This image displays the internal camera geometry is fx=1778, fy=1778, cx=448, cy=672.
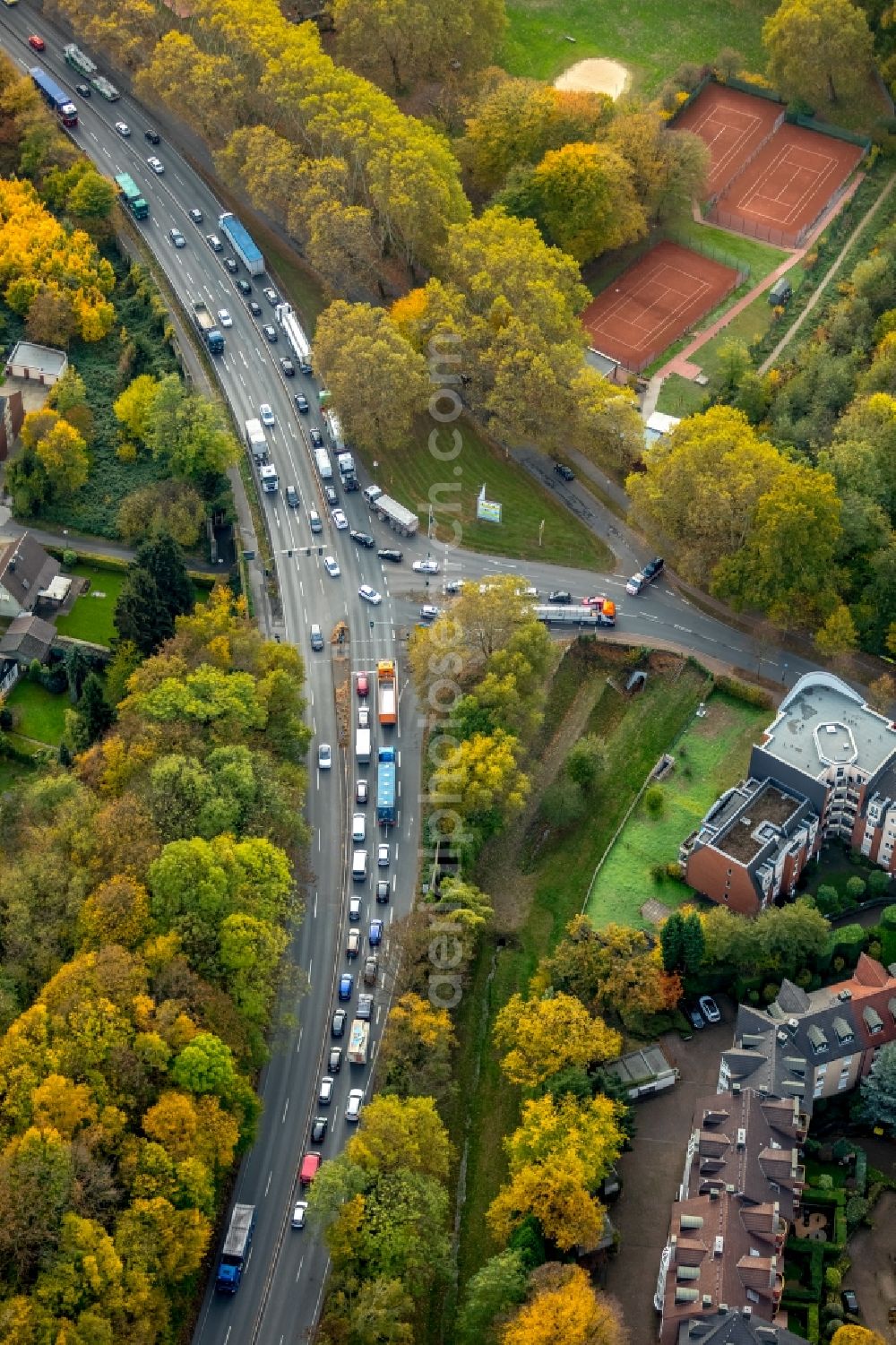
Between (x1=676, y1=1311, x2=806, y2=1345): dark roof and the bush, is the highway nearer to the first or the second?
the bush

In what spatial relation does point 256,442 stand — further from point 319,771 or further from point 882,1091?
point 882,1091

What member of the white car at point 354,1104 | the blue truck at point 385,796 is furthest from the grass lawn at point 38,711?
the white car at point 354,1104

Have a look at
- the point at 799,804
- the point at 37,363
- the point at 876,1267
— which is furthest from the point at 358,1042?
the point at 37,363

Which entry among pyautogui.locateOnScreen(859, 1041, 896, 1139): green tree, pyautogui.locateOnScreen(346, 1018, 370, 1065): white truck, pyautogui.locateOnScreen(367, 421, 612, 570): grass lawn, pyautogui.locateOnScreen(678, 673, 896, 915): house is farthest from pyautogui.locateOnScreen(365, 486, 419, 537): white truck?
pyautogui.locateOnScreen(859, 1041, 896, 1139): green tree

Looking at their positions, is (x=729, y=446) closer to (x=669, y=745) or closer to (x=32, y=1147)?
(x=669, y=745)

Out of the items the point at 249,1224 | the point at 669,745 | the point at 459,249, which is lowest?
the point at 249,1224

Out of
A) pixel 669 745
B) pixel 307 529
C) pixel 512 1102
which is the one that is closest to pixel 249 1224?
pixel 512 1102
